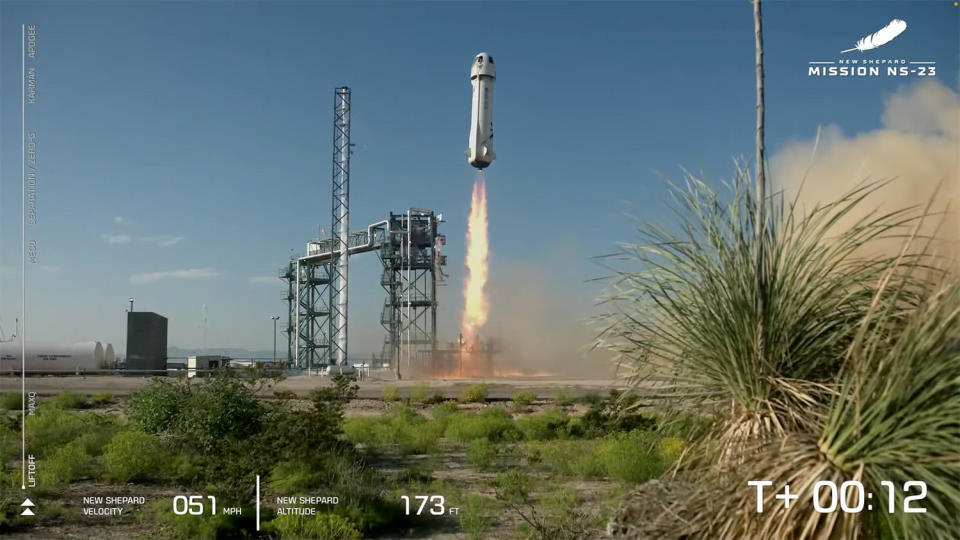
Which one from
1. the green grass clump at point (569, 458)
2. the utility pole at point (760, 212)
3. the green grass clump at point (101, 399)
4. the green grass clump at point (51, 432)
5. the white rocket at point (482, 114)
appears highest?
the white rocket at point (482, 114)

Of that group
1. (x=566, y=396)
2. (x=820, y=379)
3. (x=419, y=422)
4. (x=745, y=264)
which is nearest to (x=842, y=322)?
(x=820, y=379)

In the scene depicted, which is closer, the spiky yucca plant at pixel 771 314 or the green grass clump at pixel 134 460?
the spiky yucca plant at pixel 771 314

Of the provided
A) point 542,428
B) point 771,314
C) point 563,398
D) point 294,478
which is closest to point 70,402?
point 542,428

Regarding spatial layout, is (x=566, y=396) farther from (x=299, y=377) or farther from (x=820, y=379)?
(x=820, y=379)

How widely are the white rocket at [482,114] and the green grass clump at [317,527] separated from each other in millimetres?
29419

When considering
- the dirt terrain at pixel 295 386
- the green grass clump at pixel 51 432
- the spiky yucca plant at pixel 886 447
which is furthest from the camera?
the dirt terrain at pixel 295 386

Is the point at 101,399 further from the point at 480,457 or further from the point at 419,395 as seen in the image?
the point at 480,457

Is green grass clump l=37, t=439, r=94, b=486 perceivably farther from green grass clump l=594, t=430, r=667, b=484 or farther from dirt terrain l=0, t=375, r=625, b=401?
dirt terrain l=0, t=375, r=625, b=401

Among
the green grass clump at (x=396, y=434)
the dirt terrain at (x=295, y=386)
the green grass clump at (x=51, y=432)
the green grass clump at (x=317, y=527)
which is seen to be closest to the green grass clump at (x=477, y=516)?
the green grass clump at (x=317, y=527)

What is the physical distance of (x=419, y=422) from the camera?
22.2 m

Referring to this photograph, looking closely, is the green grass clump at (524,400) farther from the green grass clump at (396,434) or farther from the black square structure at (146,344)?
the black square structure at (146,344)

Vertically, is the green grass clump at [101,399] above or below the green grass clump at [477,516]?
below

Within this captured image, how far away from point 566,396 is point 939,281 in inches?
1066

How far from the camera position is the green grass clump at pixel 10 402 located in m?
23.7
